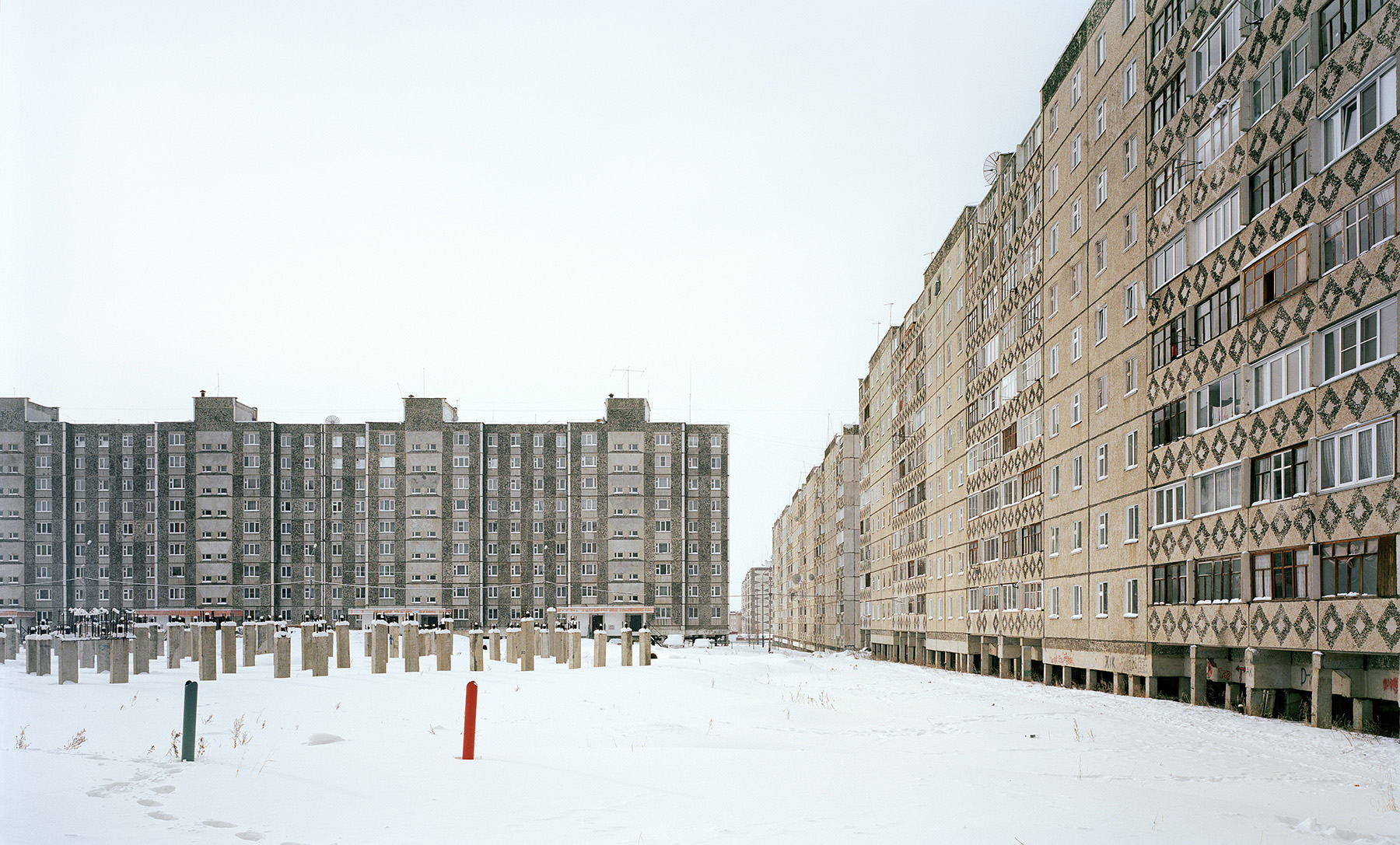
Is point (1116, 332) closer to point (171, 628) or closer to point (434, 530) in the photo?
point (171, 628)

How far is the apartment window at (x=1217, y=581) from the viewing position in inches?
1112

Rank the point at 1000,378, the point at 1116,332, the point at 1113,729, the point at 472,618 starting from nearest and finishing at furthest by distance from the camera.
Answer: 1. the point at 1113,729
2. the point at 1116,332
3. the point at 1000,378
4. the point at 472,618

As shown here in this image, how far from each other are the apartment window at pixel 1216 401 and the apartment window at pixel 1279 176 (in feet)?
14.3

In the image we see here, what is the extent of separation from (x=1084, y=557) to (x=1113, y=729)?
1826 cm

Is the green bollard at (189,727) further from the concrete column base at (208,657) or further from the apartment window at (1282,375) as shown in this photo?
the apartment window at (1282,375)

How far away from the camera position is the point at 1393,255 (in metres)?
21.7

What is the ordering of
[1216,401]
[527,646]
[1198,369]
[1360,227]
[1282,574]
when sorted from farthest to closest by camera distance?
[527,646], [1198,369], [1216,401], [1282,574], [1360,227]

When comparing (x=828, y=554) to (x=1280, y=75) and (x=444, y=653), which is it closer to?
(x=444, y=653)

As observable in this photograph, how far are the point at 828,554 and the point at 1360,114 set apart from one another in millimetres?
88628

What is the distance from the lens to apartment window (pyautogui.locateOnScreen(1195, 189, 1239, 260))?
28562 mm

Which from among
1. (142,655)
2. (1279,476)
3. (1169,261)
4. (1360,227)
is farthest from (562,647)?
(1360,227)

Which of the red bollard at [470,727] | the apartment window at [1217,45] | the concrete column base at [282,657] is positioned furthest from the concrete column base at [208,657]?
the apartment window at [1217,45]

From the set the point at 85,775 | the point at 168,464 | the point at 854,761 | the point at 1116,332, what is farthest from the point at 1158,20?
the point at 168,464

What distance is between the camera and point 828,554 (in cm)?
10944
